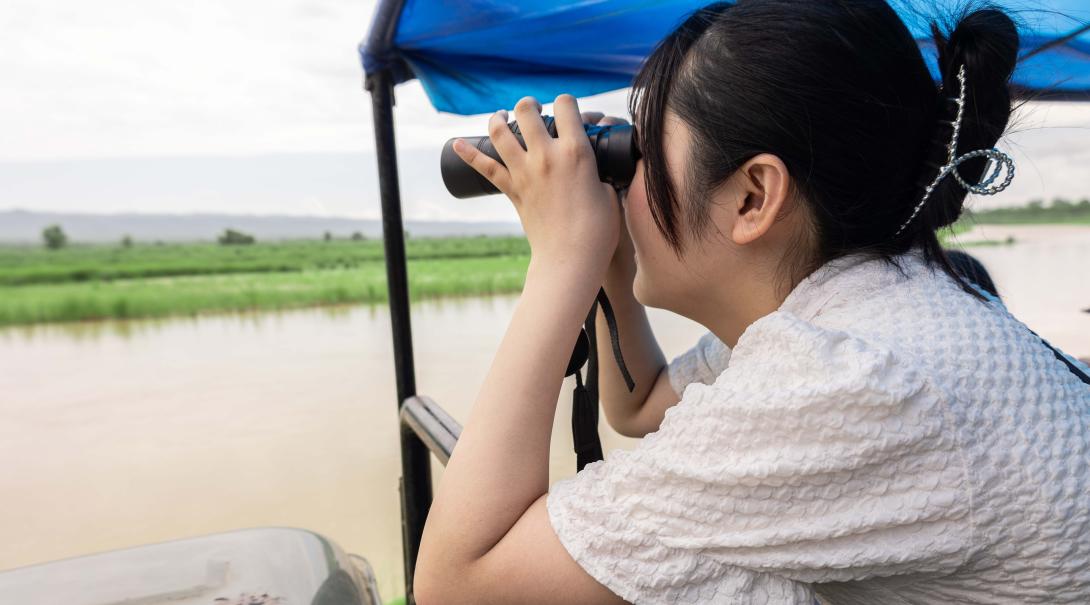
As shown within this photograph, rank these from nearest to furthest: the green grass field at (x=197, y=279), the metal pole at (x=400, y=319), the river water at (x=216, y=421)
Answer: the metal pole at (x=400, y=319) < the river water at (x=216, y=421) < the green grass field at (x=197, y=279)

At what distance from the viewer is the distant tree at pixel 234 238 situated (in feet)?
37.9

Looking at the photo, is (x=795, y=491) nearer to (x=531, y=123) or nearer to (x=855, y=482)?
(x=855, y=482)

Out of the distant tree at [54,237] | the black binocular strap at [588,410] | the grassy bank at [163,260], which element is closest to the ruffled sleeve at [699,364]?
the black binocular strap at [588,410]

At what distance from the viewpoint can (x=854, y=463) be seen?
1.44 feet

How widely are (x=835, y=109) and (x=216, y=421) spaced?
302 inches

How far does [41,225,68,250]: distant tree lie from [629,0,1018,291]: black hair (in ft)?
39.5

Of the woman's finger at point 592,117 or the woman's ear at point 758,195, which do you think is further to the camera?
the woman's finger at point 592,117

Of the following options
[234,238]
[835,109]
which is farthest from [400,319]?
[234,238]

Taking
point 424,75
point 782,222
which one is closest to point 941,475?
point 782,222

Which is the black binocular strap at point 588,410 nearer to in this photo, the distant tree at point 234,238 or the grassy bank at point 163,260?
the grassy bank at point 163,260

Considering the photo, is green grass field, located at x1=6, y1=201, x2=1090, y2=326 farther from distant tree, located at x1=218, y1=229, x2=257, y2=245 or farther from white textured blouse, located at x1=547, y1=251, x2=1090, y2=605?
white textured blouse, located at x1=547, y1=251, x2=1090, y2=605

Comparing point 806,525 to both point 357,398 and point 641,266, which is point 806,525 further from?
point 357,398

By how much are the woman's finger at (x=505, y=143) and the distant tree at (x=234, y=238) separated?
11.7 meters

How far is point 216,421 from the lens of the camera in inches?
281
